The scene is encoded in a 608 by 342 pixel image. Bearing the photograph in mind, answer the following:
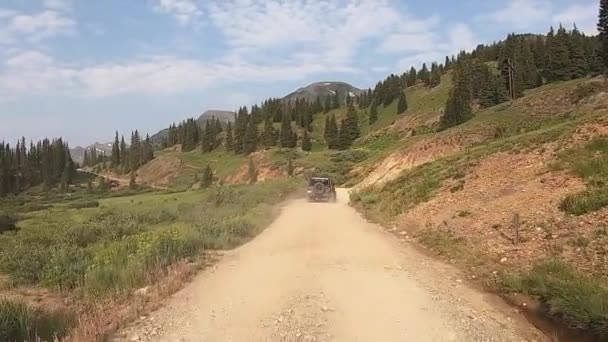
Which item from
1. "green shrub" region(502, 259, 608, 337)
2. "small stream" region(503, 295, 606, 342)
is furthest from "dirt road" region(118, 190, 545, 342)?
"green shrub" region(502, 259, 608, 337)

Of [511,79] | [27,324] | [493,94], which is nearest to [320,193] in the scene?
[27,324]

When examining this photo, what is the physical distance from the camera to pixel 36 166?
164 meters

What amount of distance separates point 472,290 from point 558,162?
10924mm

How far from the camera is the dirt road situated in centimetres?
758

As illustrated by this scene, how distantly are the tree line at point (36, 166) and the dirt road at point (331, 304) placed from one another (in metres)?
139

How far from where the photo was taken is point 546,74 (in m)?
98.3

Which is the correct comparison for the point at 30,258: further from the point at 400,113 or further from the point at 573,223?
the point at 400,113

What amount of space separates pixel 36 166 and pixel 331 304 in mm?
180498

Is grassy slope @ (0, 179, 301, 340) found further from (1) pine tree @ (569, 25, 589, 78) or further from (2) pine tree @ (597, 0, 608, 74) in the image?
(1) pine tree @ (569, 25, 589, 78)

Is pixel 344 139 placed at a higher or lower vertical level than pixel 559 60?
lower

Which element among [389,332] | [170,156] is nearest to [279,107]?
[170,156]

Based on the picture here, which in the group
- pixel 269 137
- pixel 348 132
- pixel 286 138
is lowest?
pixel 286 138

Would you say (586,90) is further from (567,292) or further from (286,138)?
(286,138)

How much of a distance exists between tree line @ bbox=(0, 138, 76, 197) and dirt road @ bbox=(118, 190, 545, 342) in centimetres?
13867
